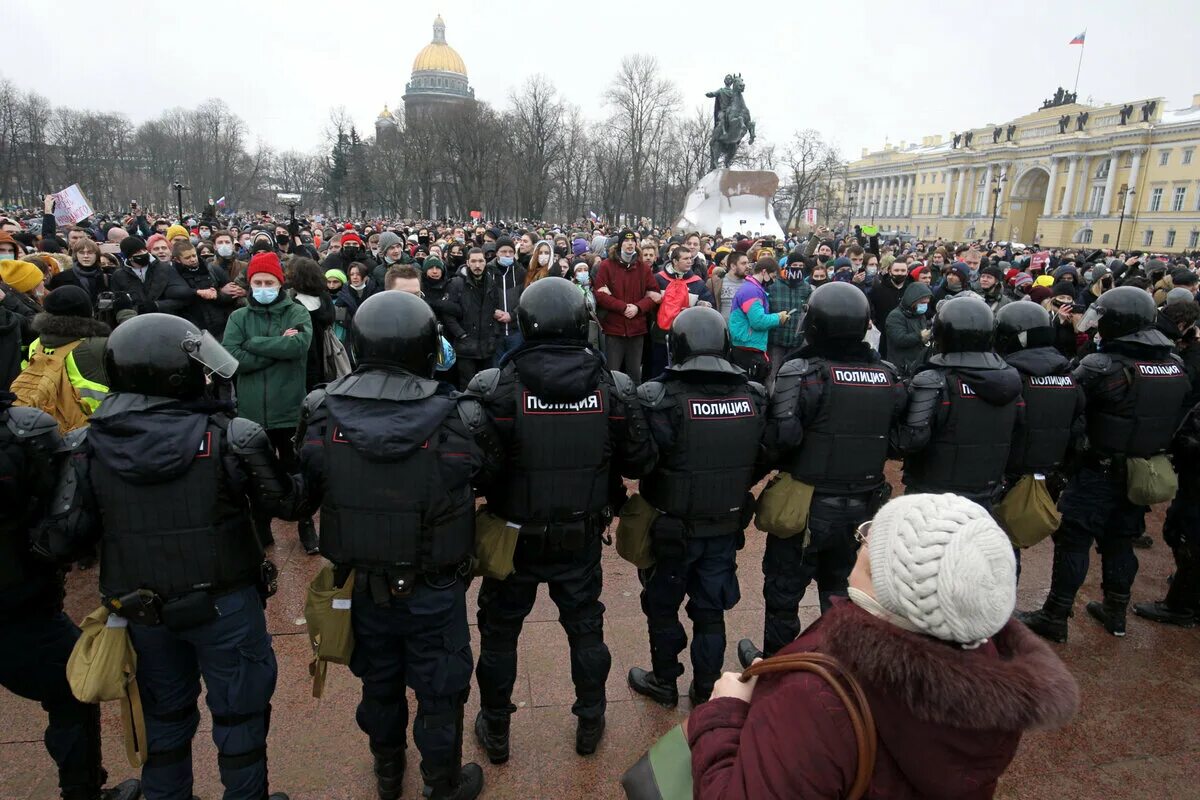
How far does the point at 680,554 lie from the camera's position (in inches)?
135

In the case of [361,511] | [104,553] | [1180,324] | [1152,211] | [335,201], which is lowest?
[104,553]

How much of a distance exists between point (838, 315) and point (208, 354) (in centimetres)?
294

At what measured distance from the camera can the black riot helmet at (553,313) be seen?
10.3ft

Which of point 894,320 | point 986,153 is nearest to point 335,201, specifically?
point 894,320

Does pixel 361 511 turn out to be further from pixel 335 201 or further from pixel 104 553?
pixel 335 201

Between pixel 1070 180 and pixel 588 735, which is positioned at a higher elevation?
pixel 1070 180

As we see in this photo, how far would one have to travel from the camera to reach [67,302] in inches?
159

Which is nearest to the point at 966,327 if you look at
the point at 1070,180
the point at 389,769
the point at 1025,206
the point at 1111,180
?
the point at 389,769

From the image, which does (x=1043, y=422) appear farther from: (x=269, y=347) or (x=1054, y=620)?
(x=269, y=347)

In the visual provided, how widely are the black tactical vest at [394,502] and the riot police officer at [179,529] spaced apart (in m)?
0.22

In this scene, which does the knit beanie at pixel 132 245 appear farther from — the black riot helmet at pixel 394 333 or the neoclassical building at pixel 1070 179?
the neoclassical building at pixel 1070 179

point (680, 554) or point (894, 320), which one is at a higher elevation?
point (894, 320)

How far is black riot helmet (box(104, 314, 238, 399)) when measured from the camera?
2496 millimetres

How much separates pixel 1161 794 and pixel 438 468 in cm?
357
